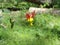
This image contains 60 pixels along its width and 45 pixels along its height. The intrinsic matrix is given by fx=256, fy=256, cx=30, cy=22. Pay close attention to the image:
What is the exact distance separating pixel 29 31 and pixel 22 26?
0.38 meters

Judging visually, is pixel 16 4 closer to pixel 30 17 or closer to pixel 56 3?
pixel 56 3

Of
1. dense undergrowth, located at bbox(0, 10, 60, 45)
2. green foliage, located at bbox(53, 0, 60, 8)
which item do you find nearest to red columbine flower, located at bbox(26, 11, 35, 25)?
dense undergrowth, located at bbox(0, 10, 60, 45)

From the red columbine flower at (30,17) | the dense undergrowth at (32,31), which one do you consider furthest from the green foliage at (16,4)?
the red columbine flower at (30,17)

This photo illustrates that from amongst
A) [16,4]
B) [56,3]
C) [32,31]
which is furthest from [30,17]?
[16,4]

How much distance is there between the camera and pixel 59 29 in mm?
5652

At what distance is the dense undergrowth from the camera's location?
16.2 ft

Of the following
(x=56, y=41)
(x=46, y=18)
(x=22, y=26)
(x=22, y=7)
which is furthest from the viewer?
(x=22, y=7)

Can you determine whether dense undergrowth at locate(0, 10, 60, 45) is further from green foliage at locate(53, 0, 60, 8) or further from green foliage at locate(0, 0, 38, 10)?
green foliage at locate(0, 0, 38, 10)

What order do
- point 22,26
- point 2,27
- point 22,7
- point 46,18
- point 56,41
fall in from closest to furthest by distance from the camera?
point 56,41, point 2,27, point 22,26, point 46,18, point 22,7

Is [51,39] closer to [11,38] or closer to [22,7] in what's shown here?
[11,38]

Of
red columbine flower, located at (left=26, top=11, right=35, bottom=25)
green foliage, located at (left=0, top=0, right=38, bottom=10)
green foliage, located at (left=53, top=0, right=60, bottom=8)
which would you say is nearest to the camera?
red columbine flower, located at (left=26, top=11, right=35, bottom=25)

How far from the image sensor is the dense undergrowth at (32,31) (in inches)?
195

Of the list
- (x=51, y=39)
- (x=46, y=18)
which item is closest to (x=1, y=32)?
(x=51, y=39)

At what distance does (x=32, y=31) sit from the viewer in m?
5.68
